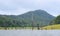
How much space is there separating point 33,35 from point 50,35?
129 centimetres

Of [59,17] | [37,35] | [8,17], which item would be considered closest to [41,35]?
[37,35]

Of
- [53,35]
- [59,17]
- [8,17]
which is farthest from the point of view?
[8,17]

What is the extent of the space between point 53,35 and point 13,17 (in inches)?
565

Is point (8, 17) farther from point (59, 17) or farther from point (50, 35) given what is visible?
point (50, 35)

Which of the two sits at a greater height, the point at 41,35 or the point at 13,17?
the point at 13,17

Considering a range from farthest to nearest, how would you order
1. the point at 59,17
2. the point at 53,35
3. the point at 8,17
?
the point at 8,17, the point at 59,17, the point at 53,35

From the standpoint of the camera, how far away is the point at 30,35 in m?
12.4

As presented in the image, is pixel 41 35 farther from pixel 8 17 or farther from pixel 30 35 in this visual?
pixel 8 17

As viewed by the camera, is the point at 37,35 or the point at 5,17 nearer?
the point at 37,35

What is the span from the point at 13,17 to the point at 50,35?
14225 millimetres

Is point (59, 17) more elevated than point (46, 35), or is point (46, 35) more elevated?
point (59, 17)

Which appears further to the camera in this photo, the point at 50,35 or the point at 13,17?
the point at 13,17

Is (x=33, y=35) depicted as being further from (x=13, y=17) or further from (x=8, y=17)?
(x=8, y=17)

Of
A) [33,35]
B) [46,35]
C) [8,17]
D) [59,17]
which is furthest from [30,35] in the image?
[8,17]
